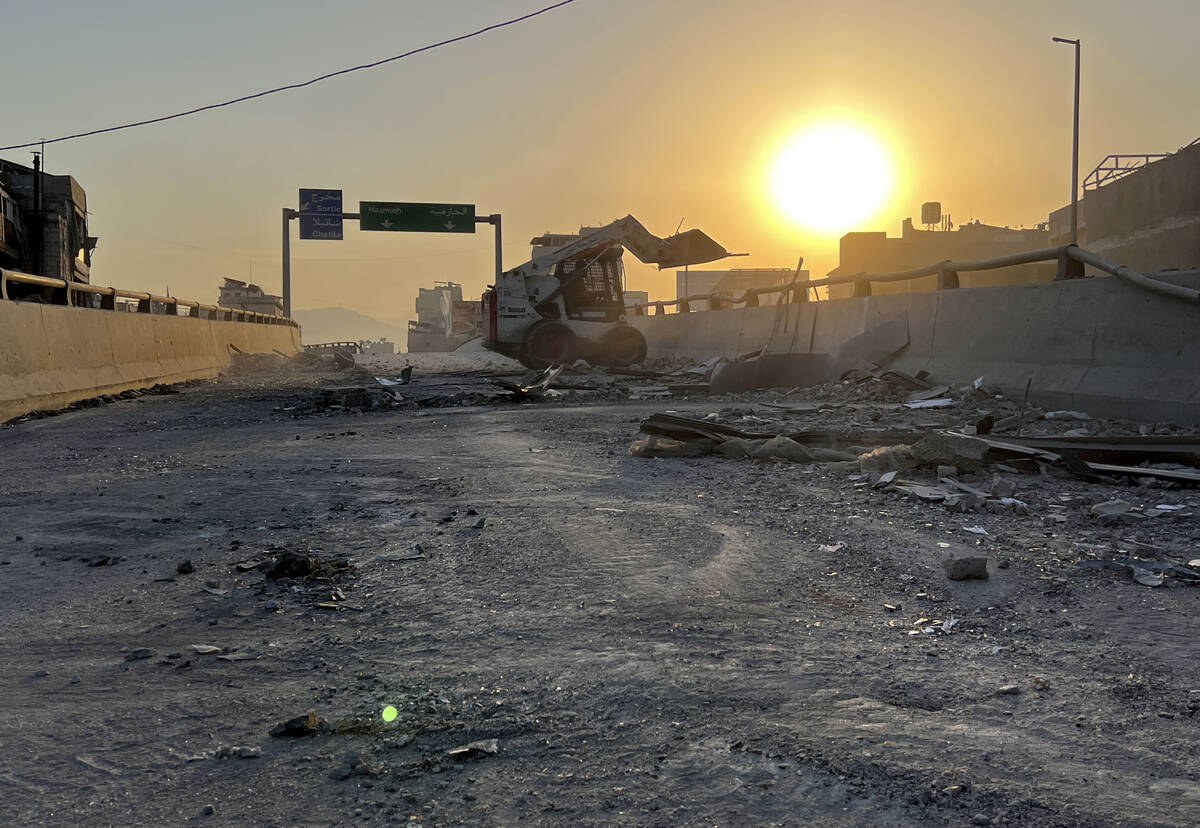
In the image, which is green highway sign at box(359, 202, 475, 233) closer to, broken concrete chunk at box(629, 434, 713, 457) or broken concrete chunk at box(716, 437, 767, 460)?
broken concrete chunk at box(629, 434, 713, 457)

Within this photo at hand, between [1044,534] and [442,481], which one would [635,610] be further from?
[442,481]

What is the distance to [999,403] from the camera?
928cm

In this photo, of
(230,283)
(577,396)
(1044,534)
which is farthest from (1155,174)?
(230,283)

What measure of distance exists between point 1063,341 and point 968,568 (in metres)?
6.23

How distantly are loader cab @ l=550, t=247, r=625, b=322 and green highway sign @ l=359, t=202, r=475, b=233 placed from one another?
17942 mm

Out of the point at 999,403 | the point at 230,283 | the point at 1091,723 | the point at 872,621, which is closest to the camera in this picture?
the point at 1091,723

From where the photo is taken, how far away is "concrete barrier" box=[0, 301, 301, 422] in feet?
32.9

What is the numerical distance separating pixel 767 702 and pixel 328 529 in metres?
2.88

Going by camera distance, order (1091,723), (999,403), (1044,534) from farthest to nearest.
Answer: (999,403)
(1044,534)
(1091,723)

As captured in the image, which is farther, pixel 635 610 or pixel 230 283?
pixel 230 283

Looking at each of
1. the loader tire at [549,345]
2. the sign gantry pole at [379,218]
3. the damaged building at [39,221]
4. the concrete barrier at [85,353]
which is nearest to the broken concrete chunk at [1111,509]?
the concrete barrier at [85,353]

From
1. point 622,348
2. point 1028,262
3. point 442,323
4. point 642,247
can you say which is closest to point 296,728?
point 1028,262

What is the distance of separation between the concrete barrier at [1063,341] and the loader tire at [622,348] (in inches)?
334

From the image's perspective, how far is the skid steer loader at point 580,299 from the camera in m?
22.0
